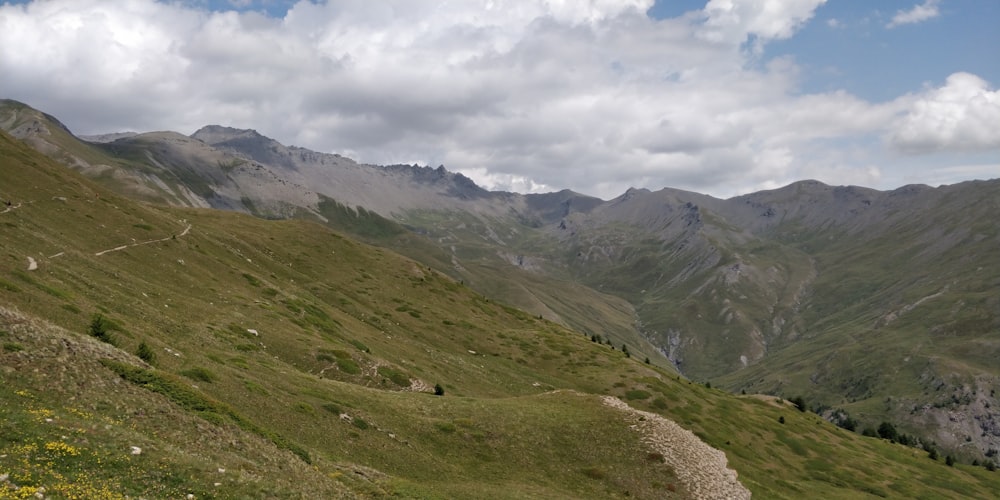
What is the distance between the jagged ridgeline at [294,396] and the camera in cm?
2558

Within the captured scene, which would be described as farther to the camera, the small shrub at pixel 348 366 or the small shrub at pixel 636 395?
the small shrub at pixel 636 395

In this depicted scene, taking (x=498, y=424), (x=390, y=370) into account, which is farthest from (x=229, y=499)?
(x=390, y=370)

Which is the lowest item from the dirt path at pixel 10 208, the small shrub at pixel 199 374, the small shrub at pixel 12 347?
the small shrub at pixel 199 374

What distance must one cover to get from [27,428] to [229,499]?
8144 millimetres

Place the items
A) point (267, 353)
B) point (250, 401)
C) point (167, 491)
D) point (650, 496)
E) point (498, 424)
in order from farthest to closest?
1. point (267, 353)
2. point (498, 424)
3. point (650, 496)
4. point (250, 401)
5. point (167, 491)

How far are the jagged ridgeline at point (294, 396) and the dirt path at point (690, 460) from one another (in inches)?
11.4

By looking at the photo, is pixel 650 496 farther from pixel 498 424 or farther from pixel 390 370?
pixel 390 370

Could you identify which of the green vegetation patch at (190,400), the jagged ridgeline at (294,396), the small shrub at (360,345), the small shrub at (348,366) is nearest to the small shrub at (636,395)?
the jagged ridgeline at (294,396)

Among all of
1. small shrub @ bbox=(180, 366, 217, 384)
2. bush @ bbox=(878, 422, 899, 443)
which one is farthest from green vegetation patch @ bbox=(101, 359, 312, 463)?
bush @ bbox=(878, 422, 899, 443)

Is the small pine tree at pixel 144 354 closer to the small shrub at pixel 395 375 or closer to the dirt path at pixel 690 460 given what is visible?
the small shrub at pixel 395 375

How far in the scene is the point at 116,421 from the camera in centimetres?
2578

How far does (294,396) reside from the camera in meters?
43.2

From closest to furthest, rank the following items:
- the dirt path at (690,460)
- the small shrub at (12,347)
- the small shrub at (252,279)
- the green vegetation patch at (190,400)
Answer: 1. the small shrub at (12,347)
2. the green vegetation patch at (190,400)
3. the dirt path at (690,460)
4. the small shrub at (252,279)

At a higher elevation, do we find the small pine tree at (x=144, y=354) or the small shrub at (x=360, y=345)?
the small pine tree at (x=144, y=354)
